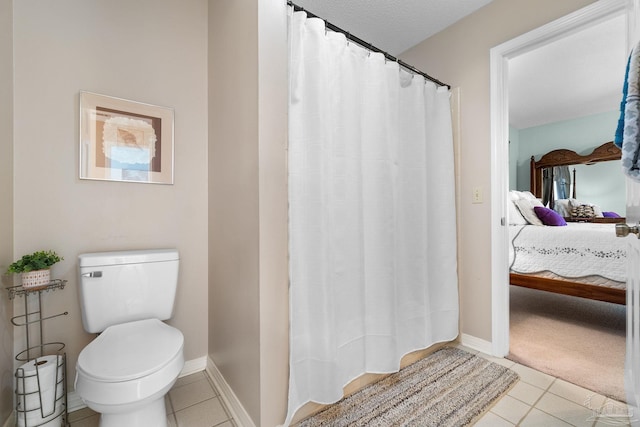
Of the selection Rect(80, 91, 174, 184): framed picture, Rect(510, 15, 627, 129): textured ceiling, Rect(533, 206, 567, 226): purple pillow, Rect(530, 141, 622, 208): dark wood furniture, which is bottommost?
Rect(533, 206, 567, 226): purple pillow

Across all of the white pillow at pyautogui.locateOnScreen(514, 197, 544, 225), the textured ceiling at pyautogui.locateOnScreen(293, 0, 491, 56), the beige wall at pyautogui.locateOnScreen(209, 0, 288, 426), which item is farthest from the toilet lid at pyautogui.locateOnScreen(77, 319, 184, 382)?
the white pillow at pyautogui.locateOnScreen(514, 197, 544, 225)

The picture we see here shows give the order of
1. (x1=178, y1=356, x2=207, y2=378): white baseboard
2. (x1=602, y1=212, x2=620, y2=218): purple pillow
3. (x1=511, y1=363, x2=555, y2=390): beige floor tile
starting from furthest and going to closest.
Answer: (x1=602, y1=212, x2=620, y2=218): purple pillow < (x1=178, y1=356, x2=207, y2=378): white baseboard < (x1=511, y1=363, x2=555, y2=390): beige floor tile

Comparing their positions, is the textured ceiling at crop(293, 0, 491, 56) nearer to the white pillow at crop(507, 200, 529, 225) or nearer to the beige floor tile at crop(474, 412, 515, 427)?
the white pillow at crop(507, 200, 529, 225)

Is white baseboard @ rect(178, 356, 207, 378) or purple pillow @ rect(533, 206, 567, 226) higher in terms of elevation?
purple pillow @ rect(533, 206, 567, 226)

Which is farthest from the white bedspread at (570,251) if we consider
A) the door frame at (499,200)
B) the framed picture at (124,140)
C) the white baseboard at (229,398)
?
the framed picture at (124,140)

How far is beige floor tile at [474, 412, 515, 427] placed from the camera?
4.11ft

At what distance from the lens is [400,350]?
1649 mm

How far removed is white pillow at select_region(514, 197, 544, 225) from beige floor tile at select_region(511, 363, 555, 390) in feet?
6.21

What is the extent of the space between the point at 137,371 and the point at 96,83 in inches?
57.8

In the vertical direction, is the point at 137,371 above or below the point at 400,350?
above

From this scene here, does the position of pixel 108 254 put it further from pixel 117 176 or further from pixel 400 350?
pixel 400 350

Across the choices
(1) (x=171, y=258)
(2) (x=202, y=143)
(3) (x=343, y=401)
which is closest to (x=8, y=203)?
(1) (x=171, y=258)

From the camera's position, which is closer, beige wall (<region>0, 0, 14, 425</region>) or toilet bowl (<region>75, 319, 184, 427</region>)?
toilet bowl (<region>75, 319, 184, 427</region>)

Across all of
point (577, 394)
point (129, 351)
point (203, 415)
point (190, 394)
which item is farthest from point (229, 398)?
point (577, 394)
